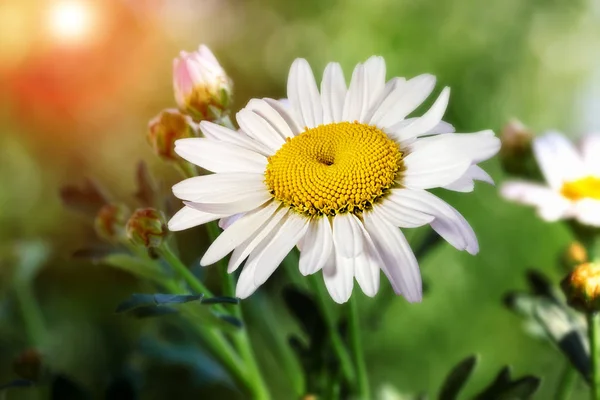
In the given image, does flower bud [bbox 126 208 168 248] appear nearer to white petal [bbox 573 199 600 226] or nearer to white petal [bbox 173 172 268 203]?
white petal [bbox 173 172 268 203]

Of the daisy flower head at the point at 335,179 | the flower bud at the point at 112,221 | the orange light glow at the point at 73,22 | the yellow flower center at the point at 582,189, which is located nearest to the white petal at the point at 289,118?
the daisy flower head at the point at 335,179

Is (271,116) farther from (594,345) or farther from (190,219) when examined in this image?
(594,345)

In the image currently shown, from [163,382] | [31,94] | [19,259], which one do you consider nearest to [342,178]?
[19,259]

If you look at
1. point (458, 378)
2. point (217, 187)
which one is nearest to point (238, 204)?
point (217, 187)

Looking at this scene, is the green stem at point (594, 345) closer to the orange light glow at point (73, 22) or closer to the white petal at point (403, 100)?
the white petal at point (403, 100)

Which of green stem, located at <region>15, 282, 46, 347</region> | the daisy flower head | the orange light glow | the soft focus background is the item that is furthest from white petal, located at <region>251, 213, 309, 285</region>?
the orange light glow

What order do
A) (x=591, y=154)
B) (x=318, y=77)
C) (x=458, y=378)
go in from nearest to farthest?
(x=458, y=378)
(x=591, y=154)
(x=318, y=77)

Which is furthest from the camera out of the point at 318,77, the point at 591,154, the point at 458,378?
the point at 318,77
